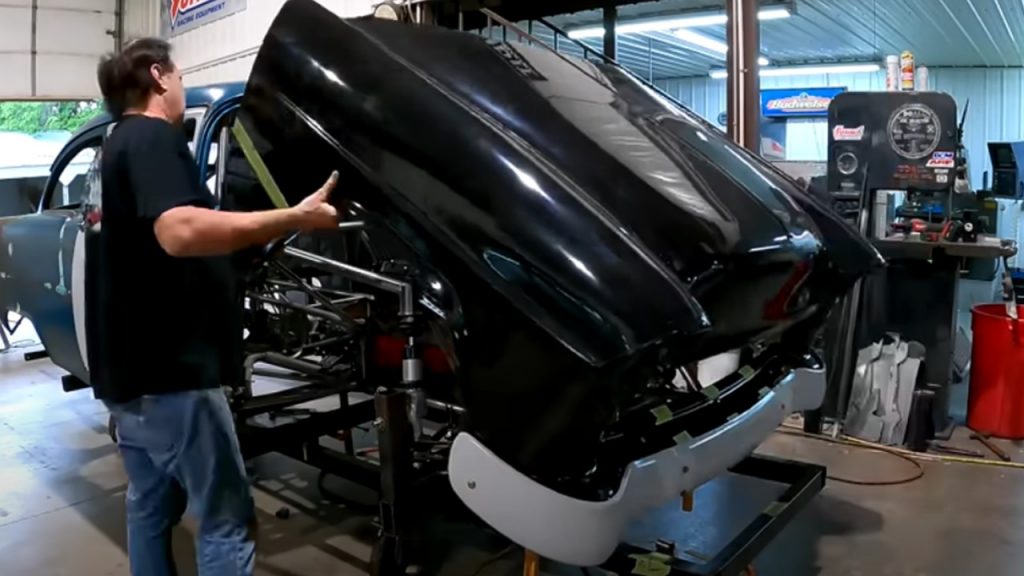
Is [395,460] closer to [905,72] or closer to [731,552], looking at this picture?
[731,552]

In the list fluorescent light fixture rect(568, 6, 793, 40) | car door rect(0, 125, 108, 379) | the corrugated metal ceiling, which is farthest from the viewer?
the corrugated metal ceiling

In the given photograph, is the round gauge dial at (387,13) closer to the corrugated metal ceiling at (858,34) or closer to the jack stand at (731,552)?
the jack stand at (731,552)

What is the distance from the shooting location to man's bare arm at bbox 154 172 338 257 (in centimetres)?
181

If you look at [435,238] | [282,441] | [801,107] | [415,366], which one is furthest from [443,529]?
[801,107]

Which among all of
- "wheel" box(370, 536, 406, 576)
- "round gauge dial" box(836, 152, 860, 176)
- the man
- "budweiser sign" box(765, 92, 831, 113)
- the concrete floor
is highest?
"budweiser sign" box(765, 92, 831, 113)

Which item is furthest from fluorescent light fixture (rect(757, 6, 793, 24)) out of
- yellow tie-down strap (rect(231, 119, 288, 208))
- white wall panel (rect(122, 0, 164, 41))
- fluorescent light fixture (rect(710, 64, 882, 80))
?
yellow tie-down strap (rect(231, 119, 288, 208))

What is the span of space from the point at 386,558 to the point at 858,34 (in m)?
10.7

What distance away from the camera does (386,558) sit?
2.59m

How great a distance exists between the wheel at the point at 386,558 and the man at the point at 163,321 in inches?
21.7

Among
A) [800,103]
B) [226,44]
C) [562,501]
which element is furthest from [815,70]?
[562,501]

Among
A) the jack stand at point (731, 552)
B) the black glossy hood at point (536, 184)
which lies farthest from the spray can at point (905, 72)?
the jack stand at point (731, 552)

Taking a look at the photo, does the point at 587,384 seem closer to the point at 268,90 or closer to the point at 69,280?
the point at 268,90

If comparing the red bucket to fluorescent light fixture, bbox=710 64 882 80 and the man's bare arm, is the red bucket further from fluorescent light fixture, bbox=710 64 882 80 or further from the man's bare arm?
fluorescent light fixture, bbox=710 64 882 80

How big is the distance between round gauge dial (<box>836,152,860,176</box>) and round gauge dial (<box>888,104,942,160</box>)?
20 centimetres
